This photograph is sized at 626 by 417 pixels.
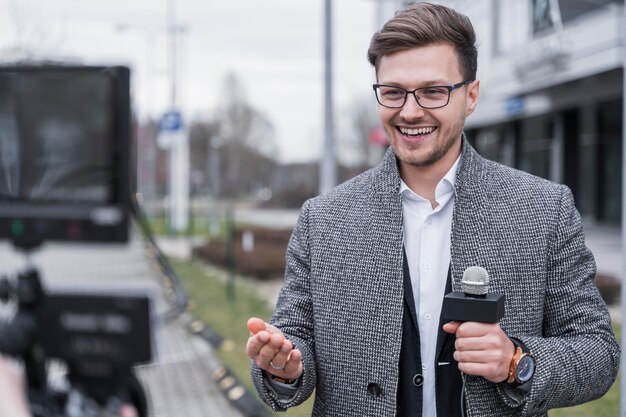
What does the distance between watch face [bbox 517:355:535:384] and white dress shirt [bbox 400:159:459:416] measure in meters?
0.23

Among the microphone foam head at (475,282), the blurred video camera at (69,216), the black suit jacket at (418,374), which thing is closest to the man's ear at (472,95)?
the black suit jacket at (418,374)

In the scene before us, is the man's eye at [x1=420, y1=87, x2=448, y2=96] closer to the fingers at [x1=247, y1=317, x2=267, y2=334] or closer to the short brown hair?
the short brown hair

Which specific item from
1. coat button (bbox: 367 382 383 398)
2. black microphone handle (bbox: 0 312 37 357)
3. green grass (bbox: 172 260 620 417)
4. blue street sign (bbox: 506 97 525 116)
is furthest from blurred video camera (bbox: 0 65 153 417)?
blue street sign (bbox: 506 97 525 116)

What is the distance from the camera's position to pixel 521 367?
1858mm

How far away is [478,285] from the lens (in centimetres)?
170

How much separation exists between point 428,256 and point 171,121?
21.5 metres

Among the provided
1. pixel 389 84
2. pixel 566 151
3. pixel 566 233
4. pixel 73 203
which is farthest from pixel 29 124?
pixel 566 151

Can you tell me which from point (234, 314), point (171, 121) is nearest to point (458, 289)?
point (234, 314)

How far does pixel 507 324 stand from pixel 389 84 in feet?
2.28

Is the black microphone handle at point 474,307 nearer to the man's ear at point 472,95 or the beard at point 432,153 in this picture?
the beard at point 432,153

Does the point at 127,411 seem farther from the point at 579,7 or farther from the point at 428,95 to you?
the point at 579,7

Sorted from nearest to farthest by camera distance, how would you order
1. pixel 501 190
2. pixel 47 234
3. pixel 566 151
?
pixel 47 234 < pixel 501 190 < pixel 566 151

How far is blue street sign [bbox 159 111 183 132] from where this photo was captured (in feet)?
75.3

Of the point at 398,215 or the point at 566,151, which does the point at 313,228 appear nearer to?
the point at 398,215
